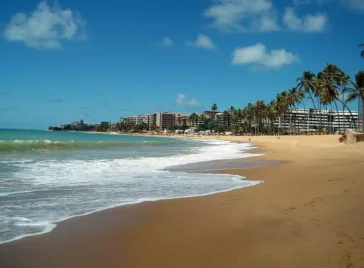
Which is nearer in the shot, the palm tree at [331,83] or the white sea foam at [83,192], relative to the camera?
the white sea foam at [83,192]

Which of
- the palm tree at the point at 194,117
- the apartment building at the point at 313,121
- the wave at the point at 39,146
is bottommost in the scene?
the wave at the point at 39,146

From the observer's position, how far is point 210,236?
4961 mm

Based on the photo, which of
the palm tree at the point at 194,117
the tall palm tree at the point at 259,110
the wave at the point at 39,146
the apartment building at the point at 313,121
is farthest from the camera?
the palm tree at the point at 194,117

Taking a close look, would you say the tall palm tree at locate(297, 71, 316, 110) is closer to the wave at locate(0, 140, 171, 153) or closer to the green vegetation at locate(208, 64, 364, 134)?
the green vegetation at locate(208, 64, 364, 134)

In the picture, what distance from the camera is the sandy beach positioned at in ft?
13.1

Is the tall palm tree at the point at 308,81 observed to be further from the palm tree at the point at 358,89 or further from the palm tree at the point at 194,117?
the palm tree at the point at 194,117

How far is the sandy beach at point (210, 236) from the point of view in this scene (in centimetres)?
400

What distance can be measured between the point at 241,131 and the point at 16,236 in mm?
137178

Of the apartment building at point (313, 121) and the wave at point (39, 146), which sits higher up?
the apartment building at point (313, 121)

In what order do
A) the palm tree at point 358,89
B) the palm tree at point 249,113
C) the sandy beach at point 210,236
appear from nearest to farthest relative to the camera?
the sandy beach at point 210,236 < the palm tree at point 358,89 < the palm tree at point 249,113

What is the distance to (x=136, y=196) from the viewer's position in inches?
326

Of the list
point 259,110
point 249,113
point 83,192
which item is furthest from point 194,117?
point 83,192

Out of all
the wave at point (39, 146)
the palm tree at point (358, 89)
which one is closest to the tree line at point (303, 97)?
the palm tree at point (358, 89)

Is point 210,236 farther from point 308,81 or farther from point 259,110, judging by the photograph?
point 259,110
